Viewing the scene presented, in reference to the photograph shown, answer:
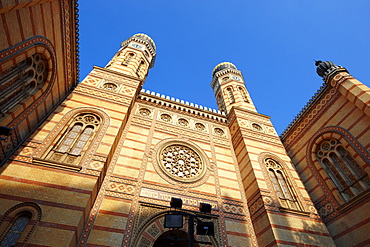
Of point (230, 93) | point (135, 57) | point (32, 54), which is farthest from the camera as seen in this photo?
point (230, 93)

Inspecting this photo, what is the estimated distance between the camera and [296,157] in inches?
385

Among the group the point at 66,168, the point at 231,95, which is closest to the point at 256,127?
the point at 231,95

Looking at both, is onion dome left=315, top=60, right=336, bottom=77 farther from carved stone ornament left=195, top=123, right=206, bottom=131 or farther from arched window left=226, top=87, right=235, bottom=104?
carved stone ornament left=195, top=123, right=206, bottom=131

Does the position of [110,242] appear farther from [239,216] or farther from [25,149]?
[239,216]

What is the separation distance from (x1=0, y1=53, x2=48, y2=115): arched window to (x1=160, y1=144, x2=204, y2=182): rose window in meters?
4.95

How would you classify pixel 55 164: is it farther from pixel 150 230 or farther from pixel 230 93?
pixel 230 93

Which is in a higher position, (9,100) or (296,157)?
(296,157)

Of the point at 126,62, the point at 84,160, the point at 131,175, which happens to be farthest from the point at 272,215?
the point at 126,62

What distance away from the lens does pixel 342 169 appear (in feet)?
25.8

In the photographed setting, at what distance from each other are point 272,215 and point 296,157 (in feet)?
13.3

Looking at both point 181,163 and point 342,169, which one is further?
point 181,163

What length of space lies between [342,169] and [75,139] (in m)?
9.74

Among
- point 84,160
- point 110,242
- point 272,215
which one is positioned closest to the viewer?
point 110,242

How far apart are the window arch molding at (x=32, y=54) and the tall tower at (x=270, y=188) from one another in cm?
796
